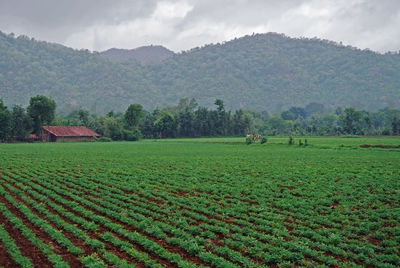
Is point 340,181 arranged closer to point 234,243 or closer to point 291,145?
point 234,243

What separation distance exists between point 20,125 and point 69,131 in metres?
13.3

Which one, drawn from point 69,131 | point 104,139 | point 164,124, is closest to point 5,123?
point 69,131

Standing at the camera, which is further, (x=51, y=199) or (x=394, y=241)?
(x=51, y=199)

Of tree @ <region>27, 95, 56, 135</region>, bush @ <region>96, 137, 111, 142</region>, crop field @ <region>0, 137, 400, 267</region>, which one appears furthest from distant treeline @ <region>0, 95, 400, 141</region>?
crop field @ <region>0, 137, 400, 267</region>

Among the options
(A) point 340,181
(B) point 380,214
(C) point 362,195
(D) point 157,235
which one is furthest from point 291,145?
(D) point 157,235

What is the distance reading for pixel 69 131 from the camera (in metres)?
110

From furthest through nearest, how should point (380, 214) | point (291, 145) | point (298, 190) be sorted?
point (291, 145) → point (298, 190) → point (380, 214)

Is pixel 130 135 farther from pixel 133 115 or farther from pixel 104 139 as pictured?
pixel 133 115

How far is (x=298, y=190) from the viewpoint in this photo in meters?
20.6

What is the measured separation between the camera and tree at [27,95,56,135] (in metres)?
108

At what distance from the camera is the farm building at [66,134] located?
10581cm

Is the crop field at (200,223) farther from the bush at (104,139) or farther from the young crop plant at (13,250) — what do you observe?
the bush at (104,139)

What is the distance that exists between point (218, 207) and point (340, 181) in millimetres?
11152

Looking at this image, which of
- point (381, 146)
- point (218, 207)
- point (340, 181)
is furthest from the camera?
point (381, 146)
